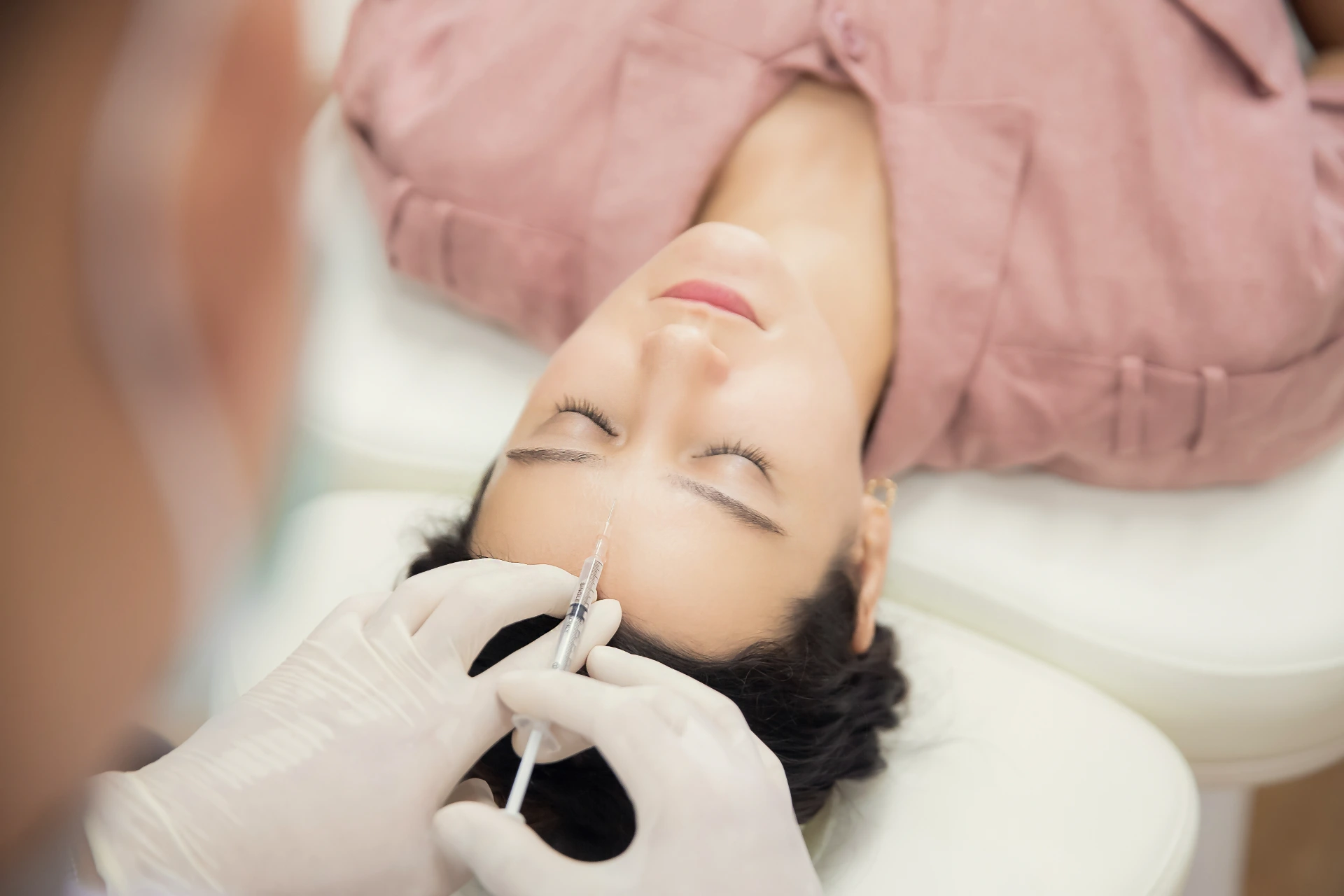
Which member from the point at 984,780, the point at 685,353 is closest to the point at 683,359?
the point at 685,353

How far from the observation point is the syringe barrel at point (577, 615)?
0.70 metres

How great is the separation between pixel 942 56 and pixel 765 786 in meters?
0.89

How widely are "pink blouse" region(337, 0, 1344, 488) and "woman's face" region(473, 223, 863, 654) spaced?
0.23m

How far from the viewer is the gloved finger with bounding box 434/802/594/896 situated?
60 centimetres

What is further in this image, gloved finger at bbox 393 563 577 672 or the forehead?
the forehead

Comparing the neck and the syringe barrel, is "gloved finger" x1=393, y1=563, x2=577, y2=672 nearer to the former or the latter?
the syringe barrel

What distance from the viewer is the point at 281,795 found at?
1.97ft

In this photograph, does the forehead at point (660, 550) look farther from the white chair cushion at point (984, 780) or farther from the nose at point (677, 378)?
the white chair cushion at point (984, 780)

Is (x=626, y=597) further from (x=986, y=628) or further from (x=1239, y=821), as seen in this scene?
(x=1239, y=821)

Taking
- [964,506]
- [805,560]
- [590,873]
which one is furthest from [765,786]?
[964,506]

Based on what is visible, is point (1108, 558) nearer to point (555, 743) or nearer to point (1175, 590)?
point (1175, 590)

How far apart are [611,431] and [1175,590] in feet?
2.23

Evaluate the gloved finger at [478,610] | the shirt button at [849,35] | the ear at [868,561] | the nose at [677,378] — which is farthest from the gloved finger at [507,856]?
the shirt button at [849,35]

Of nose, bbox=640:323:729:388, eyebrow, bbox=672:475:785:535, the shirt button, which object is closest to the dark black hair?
eyebrow, bbox=672:475:785:535
